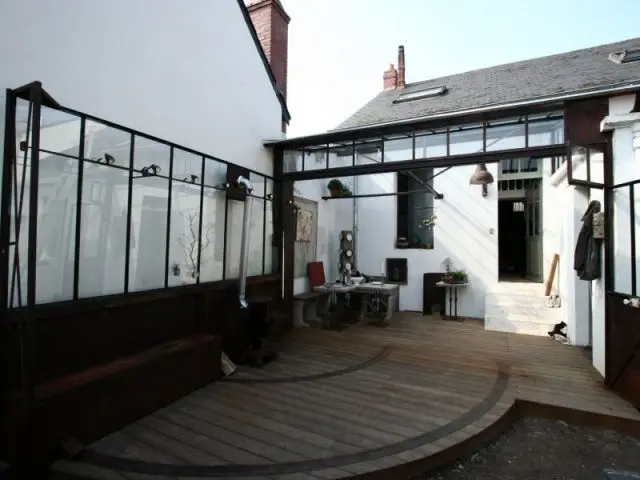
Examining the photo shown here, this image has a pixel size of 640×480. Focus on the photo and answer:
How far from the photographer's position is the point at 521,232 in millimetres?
11758

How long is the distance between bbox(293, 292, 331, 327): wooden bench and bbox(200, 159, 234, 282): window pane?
2.23m

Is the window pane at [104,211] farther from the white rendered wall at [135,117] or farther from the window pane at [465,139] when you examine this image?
the window pane at [465,139]

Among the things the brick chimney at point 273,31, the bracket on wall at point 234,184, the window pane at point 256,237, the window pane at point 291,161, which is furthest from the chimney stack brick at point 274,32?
the bracket on wall at point 234,184

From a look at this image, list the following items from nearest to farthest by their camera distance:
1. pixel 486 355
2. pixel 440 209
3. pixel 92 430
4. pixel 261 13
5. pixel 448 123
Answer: pixel 92 430 < pixel 448 123 < pixel 486 355 < pixel 261 13 < pixel 440 209

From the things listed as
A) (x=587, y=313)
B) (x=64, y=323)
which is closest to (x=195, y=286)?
(x=64, y=323)

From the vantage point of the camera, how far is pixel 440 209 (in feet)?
27.9

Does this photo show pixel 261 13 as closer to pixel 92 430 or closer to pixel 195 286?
pixel 195 286

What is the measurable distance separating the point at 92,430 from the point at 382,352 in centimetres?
371

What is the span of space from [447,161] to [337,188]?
3609mm

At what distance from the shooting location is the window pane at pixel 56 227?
296 cm

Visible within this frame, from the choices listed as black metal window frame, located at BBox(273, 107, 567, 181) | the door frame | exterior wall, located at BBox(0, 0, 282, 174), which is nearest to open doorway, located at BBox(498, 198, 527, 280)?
black metal window frame, located at BBox(273, 107, 567, 181)

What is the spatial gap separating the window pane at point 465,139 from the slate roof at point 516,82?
0.92 metres

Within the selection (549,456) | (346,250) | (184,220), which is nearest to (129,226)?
(184,220)

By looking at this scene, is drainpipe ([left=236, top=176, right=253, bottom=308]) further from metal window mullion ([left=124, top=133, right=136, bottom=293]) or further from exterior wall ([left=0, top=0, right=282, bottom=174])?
metal window mullion ([left=124, top=133, right=136, bottom=293])
